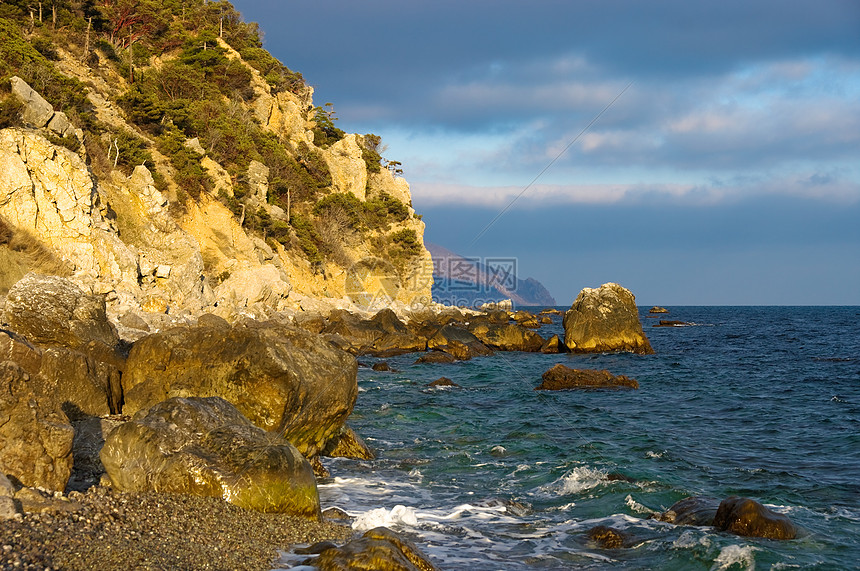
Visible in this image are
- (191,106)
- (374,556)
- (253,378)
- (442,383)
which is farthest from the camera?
(191,106)

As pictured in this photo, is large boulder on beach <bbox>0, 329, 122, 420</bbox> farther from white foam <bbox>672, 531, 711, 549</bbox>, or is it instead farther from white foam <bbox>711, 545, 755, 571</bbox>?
white foam <bbox>711, 545, 755, 571</bbox>

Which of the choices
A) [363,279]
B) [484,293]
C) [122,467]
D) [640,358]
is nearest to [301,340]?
[122,467]

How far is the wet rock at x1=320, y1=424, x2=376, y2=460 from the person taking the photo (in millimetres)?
14820

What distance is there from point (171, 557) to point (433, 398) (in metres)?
17.4

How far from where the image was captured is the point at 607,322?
3978 cm

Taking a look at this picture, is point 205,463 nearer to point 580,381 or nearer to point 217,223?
point 580,381

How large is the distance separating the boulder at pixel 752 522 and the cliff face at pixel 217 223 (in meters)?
26.3

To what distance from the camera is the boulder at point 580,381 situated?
26.6m

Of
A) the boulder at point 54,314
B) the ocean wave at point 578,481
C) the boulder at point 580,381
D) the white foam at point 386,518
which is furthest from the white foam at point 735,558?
the boulder at point 580,381

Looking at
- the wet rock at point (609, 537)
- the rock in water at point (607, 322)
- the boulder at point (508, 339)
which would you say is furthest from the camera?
the boulder at point (508, 339)

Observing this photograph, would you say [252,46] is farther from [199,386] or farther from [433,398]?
[199,386]

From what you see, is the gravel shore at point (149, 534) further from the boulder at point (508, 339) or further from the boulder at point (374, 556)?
the boulder at point (508, 339)

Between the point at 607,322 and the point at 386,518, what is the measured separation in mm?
31589

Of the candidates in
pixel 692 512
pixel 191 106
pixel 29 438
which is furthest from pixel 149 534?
pixel 191 106
